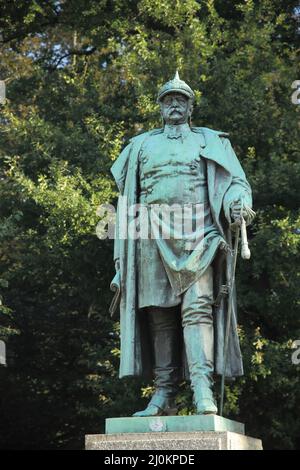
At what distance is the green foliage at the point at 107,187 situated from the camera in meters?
16.3

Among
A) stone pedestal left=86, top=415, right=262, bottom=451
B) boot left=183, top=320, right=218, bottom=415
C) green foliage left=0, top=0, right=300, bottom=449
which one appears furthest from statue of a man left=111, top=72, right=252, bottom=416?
green foliage left=0, top=0, right=300, bottom=449

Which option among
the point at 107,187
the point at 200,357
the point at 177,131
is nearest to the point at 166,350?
the point at 200,357

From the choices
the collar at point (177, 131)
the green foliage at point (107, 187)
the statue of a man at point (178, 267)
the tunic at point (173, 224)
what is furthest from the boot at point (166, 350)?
the green foliage at point (107, 187)

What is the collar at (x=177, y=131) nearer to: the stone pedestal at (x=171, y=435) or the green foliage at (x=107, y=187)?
the stone pedestal at (x=171, y=435)

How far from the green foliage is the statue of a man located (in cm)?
593

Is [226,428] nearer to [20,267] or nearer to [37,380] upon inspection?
[20,267]

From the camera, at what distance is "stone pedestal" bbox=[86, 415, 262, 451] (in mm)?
8367

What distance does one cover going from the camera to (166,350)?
944 centimetres

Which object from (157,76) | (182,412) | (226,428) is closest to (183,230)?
(226,428)

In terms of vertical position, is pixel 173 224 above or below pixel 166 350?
above

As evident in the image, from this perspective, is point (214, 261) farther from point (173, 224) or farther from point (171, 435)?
point (171, 435)

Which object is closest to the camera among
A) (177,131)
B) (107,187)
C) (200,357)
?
(200,357)

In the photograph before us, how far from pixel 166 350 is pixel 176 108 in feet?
6.77

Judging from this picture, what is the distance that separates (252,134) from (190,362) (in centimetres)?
902
